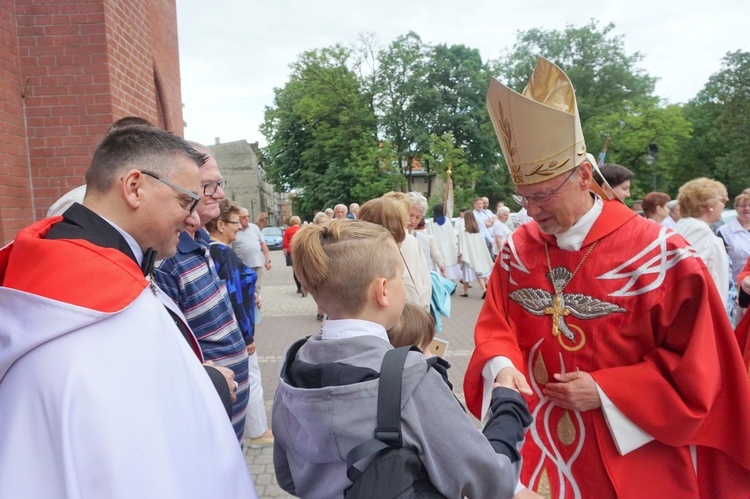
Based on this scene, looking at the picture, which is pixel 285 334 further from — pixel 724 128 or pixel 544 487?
pixel 724 128

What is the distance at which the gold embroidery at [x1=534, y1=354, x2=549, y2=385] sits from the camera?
215 centimetres

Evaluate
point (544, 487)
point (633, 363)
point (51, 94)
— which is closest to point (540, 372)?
point (633, 363)

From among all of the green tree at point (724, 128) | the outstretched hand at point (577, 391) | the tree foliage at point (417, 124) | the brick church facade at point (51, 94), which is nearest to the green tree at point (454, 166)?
the tree foliage at point (417, 124)

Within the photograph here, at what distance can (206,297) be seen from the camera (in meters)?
2.73

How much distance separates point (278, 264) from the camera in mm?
22859

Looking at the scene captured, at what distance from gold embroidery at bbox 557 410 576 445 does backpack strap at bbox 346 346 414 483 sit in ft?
3.59

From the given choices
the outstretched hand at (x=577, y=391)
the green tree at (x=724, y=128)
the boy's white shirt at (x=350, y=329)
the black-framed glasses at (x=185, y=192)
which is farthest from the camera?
the green tree at (x=724, y=128)

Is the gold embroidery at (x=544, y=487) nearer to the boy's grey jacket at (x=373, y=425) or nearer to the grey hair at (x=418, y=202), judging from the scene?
the boy's grey jacket at (x=373, y=425)

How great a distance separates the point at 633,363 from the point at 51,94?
13.7 feet

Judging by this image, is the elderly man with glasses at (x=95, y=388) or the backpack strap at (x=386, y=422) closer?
the elderly man with glasses at (x=95, y=388)

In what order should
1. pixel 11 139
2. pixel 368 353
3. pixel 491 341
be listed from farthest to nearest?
pixel 11 139 → pixel 491 341 → pixel 368 353

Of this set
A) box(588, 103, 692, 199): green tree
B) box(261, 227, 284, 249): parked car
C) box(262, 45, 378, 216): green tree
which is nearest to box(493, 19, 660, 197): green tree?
box(588, 103, 692, 199): green tree

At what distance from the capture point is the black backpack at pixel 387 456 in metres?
1.25

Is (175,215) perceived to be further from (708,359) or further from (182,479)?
(708,359)
